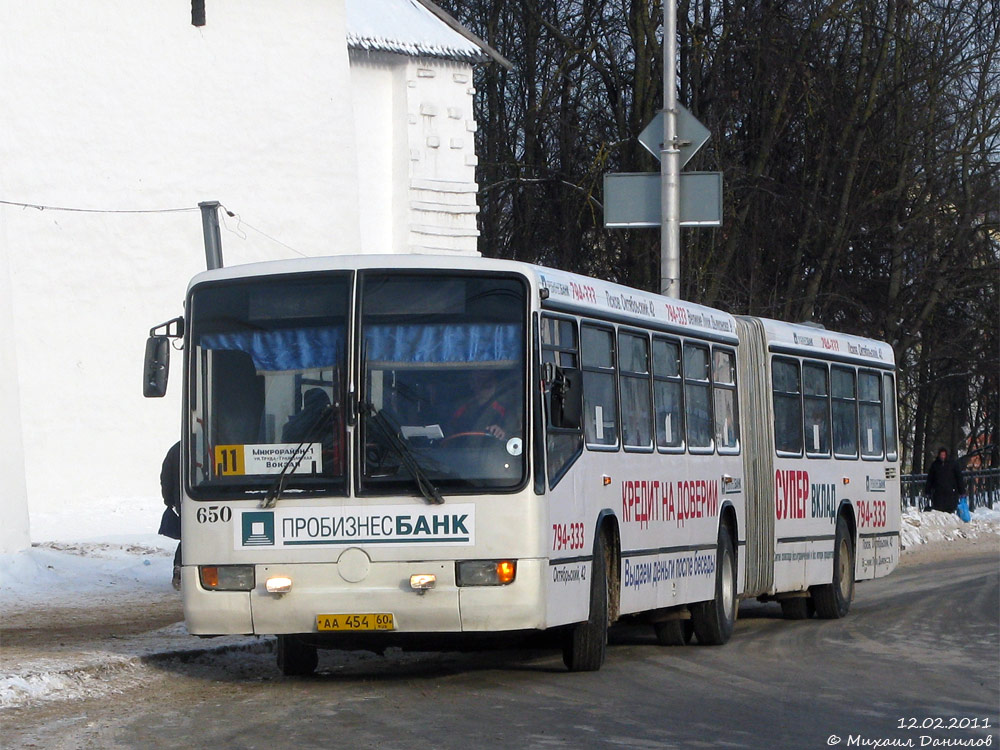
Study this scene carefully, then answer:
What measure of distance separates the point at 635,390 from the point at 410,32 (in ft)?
86.3

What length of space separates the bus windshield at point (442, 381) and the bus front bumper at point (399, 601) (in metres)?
0.52

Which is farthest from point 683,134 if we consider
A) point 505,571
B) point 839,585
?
point 505,571

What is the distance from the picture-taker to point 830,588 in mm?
17297

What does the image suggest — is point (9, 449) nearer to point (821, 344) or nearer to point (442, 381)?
point (821, 344)

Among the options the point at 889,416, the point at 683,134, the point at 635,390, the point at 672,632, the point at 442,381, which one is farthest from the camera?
the point at 683,134

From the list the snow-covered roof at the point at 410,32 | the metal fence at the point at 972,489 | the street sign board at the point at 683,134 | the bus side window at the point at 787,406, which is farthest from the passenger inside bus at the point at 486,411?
the metal fence at the point at 972,489

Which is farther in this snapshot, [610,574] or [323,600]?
[610,574]

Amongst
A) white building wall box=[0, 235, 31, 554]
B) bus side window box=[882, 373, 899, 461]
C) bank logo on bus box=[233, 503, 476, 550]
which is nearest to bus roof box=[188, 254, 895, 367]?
bank logo on bus box=[233, 503, 476, 550]

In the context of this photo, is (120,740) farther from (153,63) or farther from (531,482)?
(153,63)

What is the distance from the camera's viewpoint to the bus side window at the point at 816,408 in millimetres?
17297

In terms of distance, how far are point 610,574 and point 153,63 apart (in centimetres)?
2219

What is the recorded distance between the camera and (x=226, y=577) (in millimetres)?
10984

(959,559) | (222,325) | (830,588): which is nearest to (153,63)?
(959,559)

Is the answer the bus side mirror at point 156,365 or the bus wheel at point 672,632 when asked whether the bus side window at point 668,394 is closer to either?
the bus wheel at point 672,632
